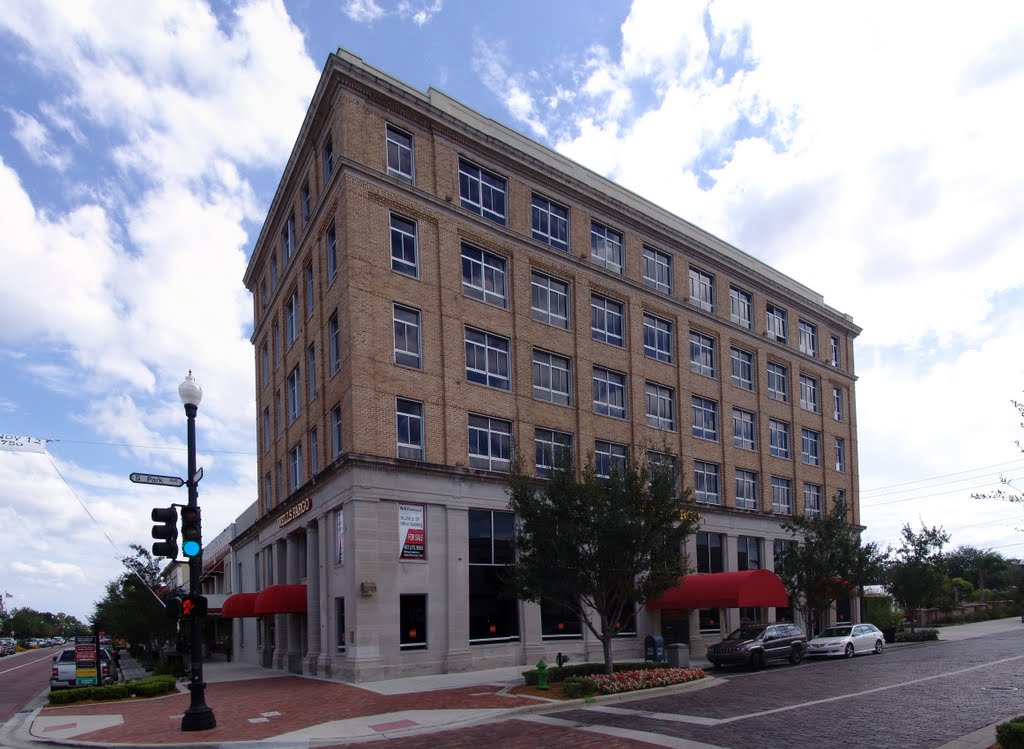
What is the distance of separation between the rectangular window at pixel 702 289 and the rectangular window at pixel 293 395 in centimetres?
1992

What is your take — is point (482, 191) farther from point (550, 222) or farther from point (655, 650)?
point (655, 650)

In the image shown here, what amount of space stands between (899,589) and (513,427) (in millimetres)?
27561

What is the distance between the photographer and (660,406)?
133 ft

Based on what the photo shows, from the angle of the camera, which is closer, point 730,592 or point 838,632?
point 730,592

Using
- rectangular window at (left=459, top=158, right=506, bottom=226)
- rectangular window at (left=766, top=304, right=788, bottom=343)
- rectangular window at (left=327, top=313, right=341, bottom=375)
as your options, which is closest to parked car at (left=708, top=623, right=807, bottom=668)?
rectangular window at (left=327, top=313, right=341, bottom=375)

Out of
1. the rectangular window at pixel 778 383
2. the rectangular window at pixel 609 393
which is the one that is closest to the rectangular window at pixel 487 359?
the rectangular window at pixel 609 393

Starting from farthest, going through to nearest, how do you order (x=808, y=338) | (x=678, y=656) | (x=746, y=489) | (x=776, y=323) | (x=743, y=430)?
(x=808, y=338), (x=776, y=323), (x=743, y=430), (x=746, y=489), (x=678, y=656)

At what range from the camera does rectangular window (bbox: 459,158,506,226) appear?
3312 cm

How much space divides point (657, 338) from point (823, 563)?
12641mm

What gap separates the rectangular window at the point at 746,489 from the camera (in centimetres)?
4441

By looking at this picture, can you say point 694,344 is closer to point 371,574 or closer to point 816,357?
point 816,357

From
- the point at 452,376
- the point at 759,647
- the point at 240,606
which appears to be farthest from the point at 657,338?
the point at 240,606

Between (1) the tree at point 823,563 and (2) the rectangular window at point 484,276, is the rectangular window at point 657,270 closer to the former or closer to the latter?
(2) the rectangular window at point 484,276

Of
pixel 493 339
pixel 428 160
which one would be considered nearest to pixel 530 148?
pixel 428 160
